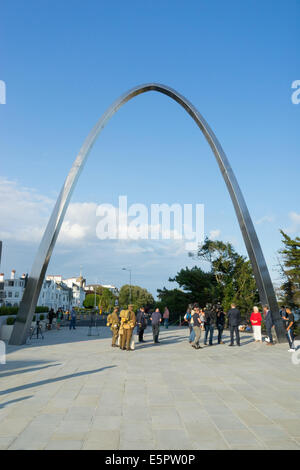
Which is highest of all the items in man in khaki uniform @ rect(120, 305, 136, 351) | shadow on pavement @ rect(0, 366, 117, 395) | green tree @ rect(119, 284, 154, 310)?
green tree @ rect(119, 284, 154, 310)

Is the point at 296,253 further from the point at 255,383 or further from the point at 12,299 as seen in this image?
the point at 12,299

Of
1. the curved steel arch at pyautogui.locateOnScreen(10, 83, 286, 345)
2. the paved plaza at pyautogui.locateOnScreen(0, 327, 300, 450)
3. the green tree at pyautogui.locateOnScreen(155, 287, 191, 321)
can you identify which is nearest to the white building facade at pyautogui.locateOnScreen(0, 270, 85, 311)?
the green tree at pyautogui.locateOnScreen(155, 287, 191, 321)

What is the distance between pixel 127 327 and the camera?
521 inches

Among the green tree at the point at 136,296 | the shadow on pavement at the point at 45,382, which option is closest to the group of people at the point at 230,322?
the shadow on pavement at the point at 45,382

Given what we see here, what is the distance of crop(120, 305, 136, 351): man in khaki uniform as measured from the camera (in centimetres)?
1288

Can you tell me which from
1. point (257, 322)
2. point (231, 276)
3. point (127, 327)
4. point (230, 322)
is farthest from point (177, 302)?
point (127, 327)

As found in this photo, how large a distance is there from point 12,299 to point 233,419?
302 feet

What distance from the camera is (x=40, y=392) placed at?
6957 millimetres

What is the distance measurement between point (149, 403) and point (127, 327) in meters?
7.09

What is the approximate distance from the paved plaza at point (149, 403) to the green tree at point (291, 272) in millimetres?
18996

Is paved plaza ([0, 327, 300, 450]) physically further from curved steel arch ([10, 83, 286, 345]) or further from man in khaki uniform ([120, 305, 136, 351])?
curved steel arch ([10, 83, 286, 345])

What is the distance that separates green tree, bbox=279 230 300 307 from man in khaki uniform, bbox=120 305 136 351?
19.4 meters

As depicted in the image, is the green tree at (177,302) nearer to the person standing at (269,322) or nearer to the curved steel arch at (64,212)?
the curved steel arch at (64,212)

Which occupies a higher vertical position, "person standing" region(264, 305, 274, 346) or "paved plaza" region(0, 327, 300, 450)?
"person standing" region(264, 305, 274, 346)
